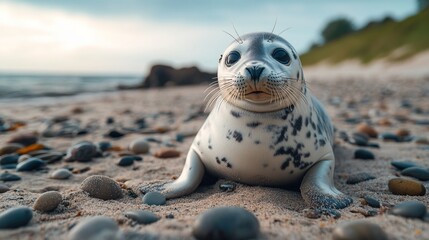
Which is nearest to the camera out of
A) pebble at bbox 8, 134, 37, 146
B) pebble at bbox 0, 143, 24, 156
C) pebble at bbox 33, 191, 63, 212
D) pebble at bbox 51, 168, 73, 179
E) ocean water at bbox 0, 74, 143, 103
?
pebble at bbox 33, 191, 63, 212

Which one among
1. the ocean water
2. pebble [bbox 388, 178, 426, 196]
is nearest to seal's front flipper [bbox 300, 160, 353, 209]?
pebble [bbox 388, 178, 426, 196]

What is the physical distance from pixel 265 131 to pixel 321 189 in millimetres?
533

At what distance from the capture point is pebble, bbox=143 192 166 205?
2.66 m

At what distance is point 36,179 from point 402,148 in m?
3.75

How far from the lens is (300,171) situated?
9.56 feet

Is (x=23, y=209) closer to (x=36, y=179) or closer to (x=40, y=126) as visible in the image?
(x=36, y=179)

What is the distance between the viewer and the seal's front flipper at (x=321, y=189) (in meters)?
2.53

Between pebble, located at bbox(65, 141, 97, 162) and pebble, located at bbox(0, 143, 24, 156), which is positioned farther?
pebble, located at bbox(0, 143, 24, 156)

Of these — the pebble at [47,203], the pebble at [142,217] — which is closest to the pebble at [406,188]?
the pebble at [142,217]

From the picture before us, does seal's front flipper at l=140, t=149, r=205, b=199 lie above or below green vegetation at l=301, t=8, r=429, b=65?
below

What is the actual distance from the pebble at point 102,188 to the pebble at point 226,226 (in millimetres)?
1031

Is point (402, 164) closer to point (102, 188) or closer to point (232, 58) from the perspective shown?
point (232, 58)

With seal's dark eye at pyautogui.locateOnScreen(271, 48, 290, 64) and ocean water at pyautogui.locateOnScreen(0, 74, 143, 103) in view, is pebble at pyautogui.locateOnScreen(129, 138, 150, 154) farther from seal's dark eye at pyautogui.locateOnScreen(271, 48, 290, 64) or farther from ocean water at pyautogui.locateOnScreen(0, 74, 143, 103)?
ocean water at pyautogui.locateOnScreen(0, 74, 143, 103)

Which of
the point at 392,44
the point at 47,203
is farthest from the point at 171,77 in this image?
the point at 392,44
